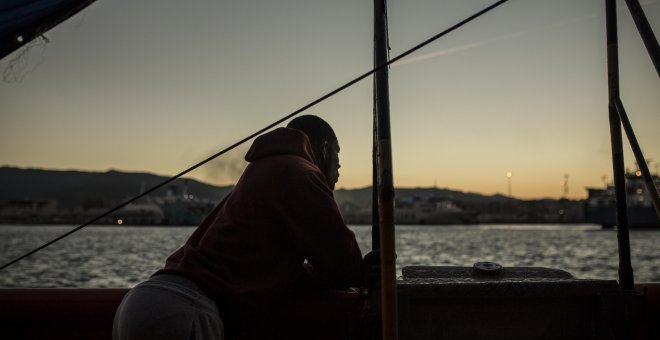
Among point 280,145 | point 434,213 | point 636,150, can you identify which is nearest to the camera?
point 280,145

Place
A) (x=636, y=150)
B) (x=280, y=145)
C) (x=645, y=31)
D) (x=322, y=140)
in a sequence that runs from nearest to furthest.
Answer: (x=280, y=145)
(x=322, y=140)
(x=645, y=31)
(x=636, y=150)

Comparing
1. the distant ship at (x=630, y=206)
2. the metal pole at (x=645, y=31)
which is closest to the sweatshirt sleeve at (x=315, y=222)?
the metal pole at (x=645, y=31)

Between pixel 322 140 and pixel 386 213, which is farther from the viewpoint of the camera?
pixel 322 140

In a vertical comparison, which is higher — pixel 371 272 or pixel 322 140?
pixel 322 140

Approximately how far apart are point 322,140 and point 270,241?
0.70 metres

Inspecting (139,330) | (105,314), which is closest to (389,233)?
(139,330)

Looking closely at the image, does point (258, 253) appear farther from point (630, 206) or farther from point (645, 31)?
point (630, 206)

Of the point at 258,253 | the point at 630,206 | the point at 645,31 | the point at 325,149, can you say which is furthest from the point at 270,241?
the point at 630,206

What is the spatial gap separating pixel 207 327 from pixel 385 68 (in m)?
1.28

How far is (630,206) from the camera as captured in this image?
9706cm

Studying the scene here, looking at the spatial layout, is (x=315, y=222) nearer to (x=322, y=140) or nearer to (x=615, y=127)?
(x=322, y=140)

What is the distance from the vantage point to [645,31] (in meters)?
3.18

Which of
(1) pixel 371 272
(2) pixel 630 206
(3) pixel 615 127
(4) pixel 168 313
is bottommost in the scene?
(4) pixel 168 313

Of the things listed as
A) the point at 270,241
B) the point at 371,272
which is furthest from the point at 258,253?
the point at 371,272
